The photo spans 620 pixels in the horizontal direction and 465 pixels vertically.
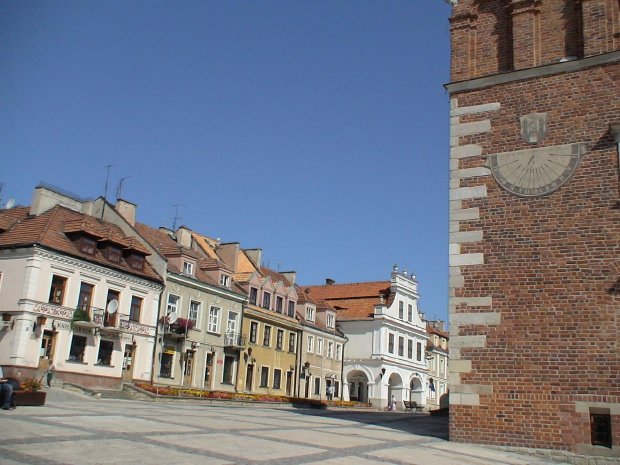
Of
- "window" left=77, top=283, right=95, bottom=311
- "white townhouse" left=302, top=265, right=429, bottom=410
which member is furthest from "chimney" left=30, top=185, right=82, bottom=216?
"white townhouse" left=302, top=265, right=429, bottom=410

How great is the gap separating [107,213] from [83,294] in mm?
7773

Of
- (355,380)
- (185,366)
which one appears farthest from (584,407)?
(355,380)

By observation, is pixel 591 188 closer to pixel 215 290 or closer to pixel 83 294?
pixel 83 294

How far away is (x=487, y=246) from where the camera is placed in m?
13.8

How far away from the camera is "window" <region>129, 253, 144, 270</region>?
33.3 metres

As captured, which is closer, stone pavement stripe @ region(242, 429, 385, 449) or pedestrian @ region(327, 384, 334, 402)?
stone pavement stripe @ region(242, 429, 385, 449)

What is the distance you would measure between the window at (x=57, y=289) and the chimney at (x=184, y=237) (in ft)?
41.9

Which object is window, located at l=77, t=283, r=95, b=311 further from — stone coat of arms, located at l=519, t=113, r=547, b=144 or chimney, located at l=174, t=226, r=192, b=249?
stone coat of arms, located at l=519, t=113, r=547, b=144

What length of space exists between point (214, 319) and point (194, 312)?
74.4 inches

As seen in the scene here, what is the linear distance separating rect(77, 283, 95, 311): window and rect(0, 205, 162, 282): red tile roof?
4.28 feet

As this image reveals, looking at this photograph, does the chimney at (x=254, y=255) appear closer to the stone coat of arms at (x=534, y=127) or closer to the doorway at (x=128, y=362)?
the doorway at (x=128, y=362)

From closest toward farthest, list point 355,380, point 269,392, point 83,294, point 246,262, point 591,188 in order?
point 591,188 < point 83,294 < point 269,392 < point 246,262 < point 355,380

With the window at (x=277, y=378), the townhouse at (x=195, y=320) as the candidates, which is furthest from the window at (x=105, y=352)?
the window at (x=277, y=378)

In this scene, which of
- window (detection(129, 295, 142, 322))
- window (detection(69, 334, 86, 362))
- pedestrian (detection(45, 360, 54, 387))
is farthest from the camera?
window (detection(129, 295, 142, 322))
